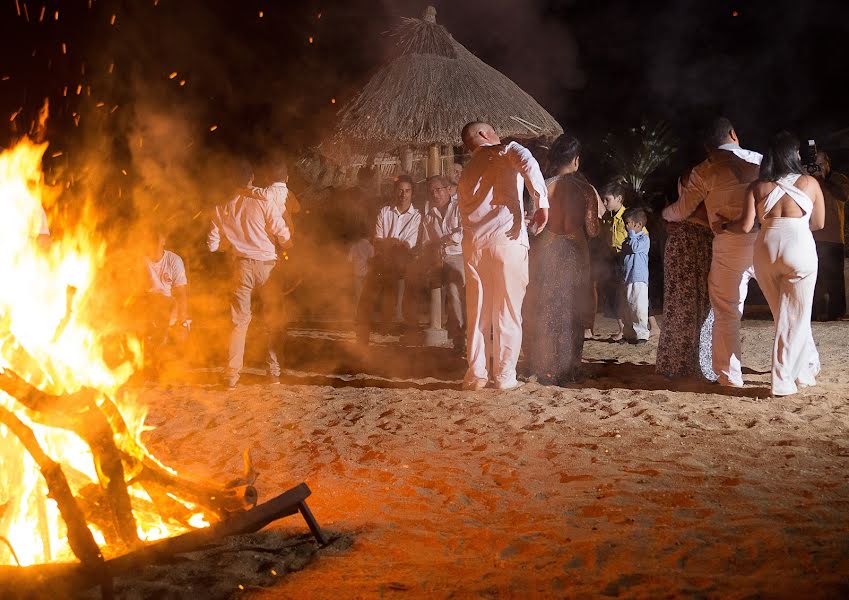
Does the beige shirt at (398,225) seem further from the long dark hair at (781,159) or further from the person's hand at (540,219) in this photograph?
the long dark hair at (781,159)

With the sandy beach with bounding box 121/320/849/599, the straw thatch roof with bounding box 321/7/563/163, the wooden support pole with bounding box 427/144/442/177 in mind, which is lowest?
the sandy beach with bounding box 121/320/849/599

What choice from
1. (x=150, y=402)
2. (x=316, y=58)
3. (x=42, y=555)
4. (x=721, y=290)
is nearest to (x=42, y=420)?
(x=42, y=555)

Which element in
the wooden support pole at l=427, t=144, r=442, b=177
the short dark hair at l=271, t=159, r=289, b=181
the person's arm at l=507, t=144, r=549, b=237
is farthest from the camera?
the wooden support pole at l=427, t=144, r=442, b=177

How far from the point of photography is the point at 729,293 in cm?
661

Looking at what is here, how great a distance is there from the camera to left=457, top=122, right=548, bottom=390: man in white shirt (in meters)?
6.86

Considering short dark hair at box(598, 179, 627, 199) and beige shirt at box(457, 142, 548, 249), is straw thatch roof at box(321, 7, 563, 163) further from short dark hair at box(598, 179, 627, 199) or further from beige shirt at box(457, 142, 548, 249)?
beige shirt at box(457, 142, 548, 249)

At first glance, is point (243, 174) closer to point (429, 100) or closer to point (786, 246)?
point (429, 100)

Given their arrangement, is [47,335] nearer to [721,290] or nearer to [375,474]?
[375,474]

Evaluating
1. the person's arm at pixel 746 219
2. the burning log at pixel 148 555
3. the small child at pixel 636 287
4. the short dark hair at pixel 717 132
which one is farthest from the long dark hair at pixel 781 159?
the burning log at pixel 148 555

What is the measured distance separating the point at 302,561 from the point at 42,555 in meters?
1.17

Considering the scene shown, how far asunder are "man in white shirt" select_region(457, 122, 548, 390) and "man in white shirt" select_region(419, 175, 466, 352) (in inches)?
80.1

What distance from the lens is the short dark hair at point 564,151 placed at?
23.8 ft

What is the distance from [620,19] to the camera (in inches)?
619

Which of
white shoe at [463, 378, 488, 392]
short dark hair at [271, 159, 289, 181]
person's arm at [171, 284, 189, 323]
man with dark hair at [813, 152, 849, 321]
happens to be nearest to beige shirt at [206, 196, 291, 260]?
short dark hair at [271, 159, 289, 181]
